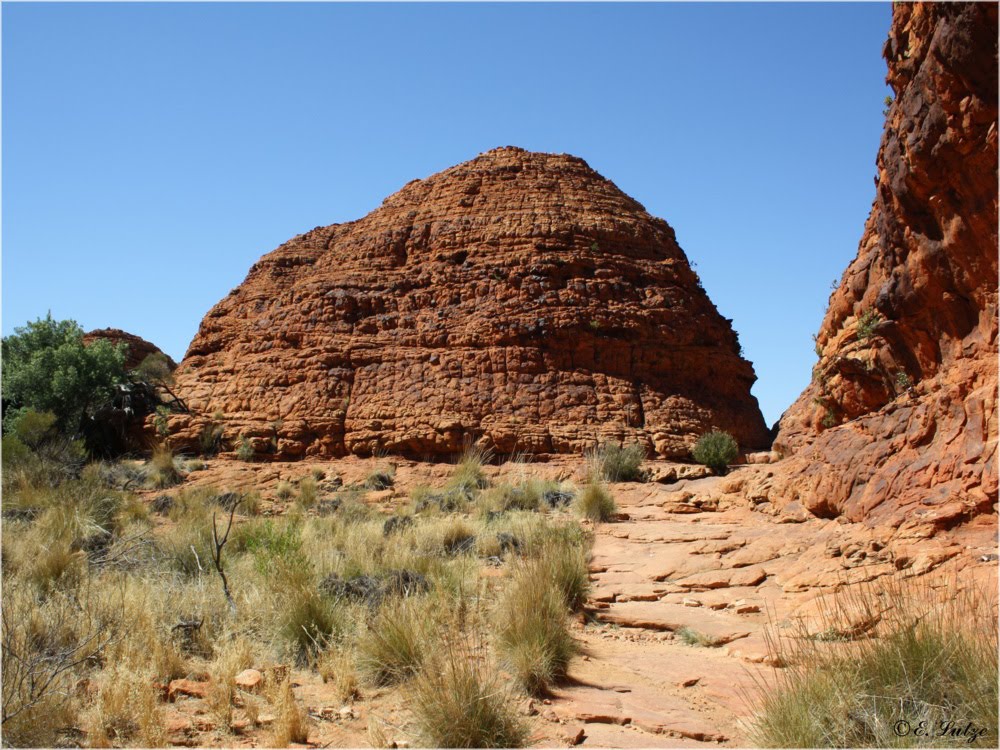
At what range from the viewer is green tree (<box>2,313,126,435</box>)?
23094 mm

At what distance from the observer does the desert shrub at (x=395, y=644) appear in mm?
4996

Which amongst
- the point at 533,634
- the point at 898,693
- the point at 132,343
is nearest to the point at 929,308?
the point at 898,693

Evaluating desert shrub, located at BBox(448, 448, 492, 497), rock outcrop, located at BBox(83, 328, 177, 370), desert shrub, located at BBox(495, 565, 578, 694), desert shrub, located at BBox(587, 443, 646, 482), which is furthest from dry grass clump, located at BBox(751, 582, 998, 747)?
rock outcrop, located at BBox(83, 328, 177, 370)

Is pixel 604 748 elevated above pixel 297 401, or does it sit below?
below

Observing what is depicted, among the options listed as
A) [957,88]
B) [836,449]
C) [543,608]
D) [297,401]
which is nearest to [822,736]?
[543,608]

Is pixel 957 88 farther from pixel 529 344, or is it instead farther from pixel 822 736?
pixel 529 344

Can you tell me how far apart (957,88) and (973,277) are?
175 centimetres

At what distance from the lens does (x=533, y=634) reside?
5371 mm

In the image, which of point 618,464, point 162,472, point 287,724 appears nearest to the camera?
point 287,724

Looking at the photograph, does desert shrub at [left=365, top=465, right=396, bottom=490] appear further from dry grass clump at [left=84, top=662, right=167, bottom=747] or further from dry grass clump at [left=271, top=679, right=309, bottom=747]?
dry grass clump at [left=271, top=679, right=309, bottom=747]

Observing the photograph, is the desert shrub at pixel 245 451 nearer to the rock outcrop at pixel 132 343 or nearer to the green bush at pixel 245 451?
the green bush at pixel 245 451

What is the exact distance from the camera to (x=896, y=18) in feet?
26.7

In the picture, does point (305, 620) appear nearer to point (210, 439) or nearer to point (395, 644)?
point (395, 644)

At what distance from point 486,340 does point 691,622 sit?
55.0ft
